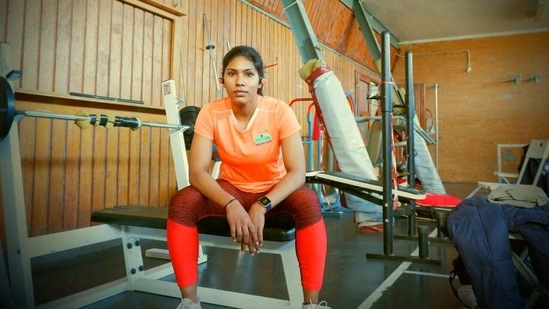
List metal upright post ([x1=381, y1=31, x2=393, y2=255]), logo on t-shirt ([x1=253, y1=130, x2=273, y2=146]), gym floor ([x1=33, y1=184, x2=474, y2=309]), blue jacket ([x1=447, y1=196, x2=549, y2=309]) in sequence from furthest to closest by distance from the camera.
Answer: metal upright post ([x1=381, y1=31, x2=393, y2=255])
gym floor ([x1=33, y1=184, x2=474, y2=309])
logo on t-shirt ([x1=253, y1=130, x2=273, y2=146])
blue jacket ([x1=447, y1=196, x2=549, y2=309])

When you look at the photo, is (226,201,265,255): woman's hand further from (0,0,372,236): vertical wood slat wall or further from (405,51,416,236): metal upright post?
(405,51,416,236): metal upright post

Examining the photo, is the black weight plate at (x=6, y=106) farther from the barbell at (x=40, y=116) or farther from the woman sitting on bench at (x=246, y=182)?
the woman sitting on bench at (x=246, y=182)

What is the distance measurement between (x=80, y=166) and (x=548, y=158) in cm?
527

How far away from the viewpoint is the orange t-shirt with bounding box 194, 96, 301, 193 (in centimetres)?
160

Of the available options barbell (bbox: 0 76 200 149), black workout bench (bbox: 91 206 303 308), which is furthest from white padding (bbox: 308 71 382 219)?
black workout bench (bbox: 91 206 303 308)

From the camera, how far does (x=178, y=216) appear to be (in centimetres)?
143

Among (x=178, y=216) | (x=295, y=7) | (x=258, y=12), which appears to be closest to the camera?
(x=178, y=216)

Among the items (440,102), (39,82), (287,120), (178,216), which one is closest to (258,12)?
(39,82)

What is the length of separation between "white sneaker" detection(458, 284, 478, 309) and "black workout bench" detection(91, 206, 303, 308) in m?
0.71

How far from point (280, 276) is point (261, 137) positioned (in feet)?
3.11

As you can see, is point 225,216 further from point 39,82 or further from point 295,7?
point 295,7

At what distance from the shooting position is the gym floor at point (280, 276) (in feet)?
5.82

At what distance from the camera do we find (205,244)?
1688 millimetres

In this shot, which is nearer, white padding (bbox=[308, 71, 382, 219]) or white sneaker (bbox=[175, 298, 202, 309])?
white sneaker (bbox=[175, 298, 202, 309])
